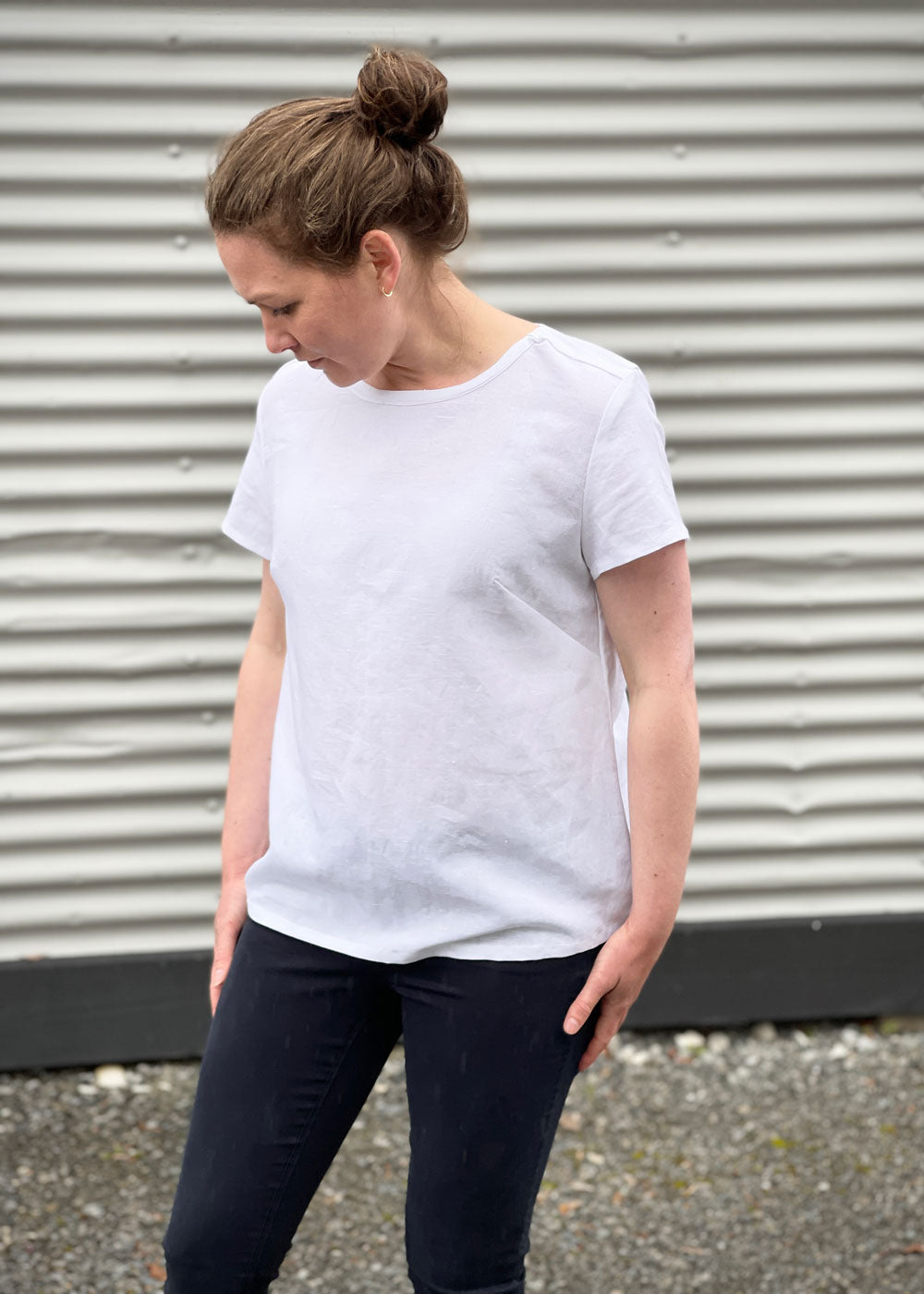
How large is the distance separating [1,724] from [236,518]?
192 centimetres

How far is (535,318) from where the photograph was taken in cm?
351

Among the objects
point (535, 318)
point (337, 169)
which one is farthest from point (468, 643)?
point (535, 318)

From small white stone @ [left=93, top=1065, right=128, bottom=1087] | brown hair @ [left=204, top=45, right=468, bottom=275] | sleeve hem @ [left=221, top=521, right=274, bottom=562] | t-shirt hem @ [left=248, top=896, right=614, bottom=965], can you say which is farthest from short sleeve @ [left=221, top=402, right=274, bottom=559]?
small white stone @ [left=93, top=1065, right=128, bottom=1087]

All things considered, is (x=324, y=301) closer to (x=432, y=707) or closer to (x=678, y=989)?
(x=432, y=707)

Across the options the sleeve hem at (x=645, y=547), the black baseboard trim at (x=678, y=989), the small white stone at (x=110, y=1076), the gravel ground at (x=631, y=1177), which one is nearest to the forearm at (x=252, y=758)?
the sleeve hem at (x=645, y=547)

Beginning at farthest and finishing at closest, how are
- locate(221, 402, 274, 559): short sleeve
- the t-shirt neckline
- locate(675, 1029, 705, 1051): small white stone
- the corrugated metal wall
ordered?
locate(675, 1029, 705, 1051): small white stone → the corrugated metal wall → locate(221, 402, 274, 559): short sleeve → the t-shirt neckline

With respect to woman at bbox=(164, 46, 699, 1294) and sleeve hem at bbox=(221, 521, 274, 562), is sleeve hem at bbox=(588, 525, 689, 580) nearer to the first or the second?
woman at bbox=(164, 46, 699, 1294)

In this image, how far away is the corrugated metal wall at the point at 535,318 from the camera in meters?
3.28

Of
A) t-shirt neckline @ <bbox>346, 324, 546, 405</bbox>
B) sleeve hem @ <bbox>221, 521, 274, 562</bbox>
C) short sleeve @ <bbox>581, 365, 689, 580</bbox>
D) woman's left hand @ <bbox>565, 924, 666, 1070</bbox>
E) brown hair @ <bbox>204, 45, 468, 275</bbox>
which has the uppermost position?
brown hair @ <bbox>204, 45, 468, 275</bbox>

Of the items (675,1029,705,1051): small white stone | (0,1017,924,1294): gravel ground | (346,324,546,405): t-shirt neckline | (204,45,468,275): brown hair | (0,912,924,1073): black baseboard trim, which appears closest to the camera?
(204,45,468,275): brown hair

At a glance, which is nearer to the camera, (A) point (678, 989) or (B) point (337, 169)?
(B) point (337, 169)

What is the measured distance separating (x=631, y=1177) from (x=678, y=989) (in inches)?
26.4

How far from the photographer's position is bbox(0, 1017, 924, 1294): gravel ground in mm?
2969

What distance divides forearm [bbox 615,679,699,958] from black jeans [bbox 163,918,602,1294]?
10cm
